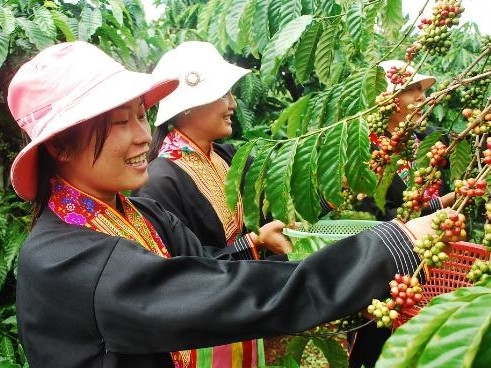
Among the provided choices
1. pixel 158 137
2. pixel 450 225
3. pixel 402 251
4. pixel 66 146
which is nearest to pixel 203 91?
pixel 158 137

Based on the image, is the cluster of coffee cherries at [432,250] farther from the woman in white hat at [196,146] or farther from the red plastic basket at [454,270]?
the woman in white hat at [196,146]

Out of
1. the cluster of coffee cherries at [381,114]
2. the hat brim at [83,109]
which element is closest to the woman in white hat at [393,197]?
the cluster of coffee cherries at [381,114]

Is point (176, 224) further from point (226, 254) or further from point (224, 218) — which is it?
point (224, 218)

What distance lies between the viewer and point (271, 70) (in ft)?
3.95

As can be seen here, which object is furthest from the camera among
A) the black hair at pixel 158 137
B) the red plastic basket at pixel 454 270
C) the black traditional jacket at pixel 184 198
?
the black hair at pixel 158 137

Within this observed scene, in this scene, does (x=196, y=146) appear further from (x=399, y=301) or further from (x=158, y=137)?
(x=399, y=301)

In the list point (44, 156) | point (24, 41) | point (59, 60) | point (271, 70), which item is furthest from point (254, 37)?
point (24, 41)

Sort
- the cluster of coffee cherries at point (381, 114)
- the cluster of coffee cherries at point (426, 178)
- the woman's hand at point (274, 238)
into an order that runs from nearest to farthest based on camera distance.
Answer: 1. the cluster of coffee cherries at point (426, 178)
2. the cluster of coffee cherries at point (381, 114)
3. the woman's hand at point (274, 238)

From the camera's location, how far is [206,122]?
2275 mm

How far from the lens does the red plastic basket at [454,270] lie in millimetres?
876

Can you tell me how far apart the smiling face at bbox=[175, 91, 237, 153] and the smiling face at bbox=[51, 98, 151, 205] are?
0.95 metres

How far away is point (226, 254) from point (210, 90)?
0.72 m

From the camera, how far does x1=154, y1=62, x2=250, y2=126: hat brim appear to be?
86.8 inches

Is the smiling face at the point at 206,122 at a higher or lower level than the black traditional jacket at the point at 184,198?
higher
